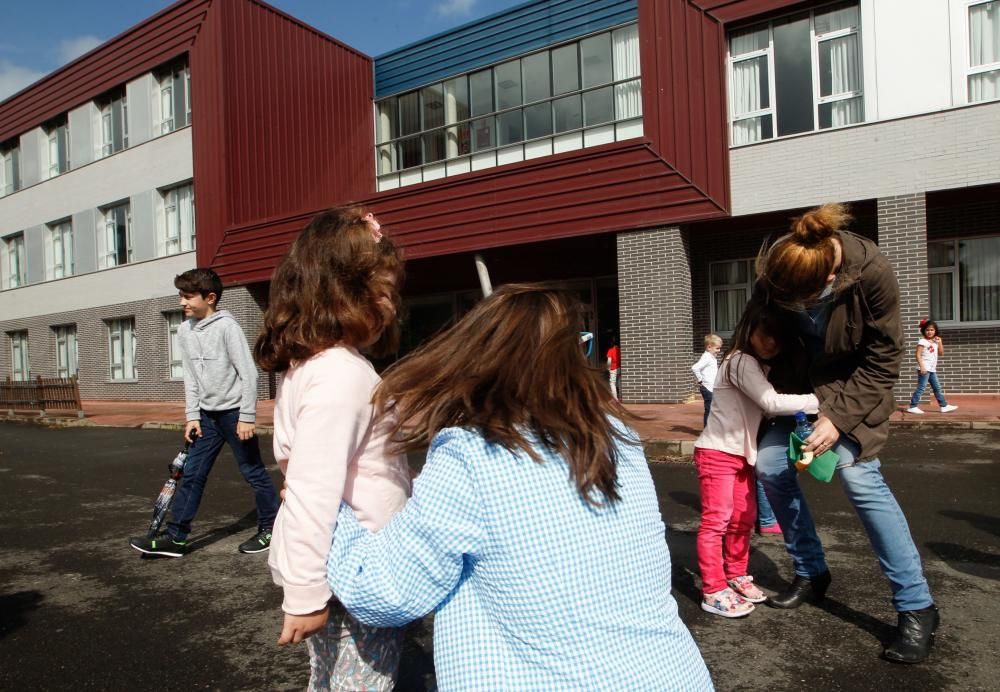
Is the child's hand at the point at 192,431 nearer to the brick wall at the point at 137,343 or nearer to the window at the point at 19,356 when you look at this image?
the brick wall at the point at 137,343

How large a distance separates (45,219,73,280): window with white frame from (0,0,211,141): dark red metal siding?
3.69 meters

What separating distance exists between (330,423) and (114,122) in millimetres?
25272

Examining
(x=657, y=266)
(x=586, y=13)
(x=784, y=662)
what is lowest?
(x=784, y=662)

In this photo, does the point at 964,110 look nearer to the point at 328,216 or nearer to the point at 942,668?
the point at 942,668

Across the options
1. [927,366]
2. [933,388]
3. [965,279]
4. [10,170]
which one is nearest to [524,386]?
[927,366]

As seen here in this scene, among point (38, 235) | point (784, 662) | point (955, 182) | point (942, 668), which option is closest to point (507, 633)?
point (784, 662)

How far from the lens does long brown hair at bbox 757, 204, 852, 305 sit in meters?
2.79

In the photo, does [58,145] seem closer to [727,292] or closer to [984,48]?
[727,292]

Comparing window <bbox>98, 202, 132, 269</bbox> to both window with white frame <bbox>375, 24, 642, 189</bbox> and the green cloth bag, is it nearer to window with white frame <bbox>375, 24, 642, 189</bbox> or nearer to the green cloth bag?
window with white frame <bbox>375, 24, 642, 189</bbox>

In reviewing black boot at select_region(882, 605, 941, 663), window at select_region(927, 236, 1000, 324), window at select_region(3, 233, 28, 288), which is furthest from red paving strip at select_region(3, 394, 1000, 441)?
window at select_region(3, 233, 28, 288)

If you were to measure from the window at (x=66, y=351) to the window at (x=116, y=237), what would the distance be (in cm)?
322

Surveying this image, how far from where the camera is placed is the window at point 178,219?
21016mm

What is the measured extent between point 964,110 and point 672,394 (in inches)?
258

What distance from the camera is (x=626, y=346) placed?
1362cm
